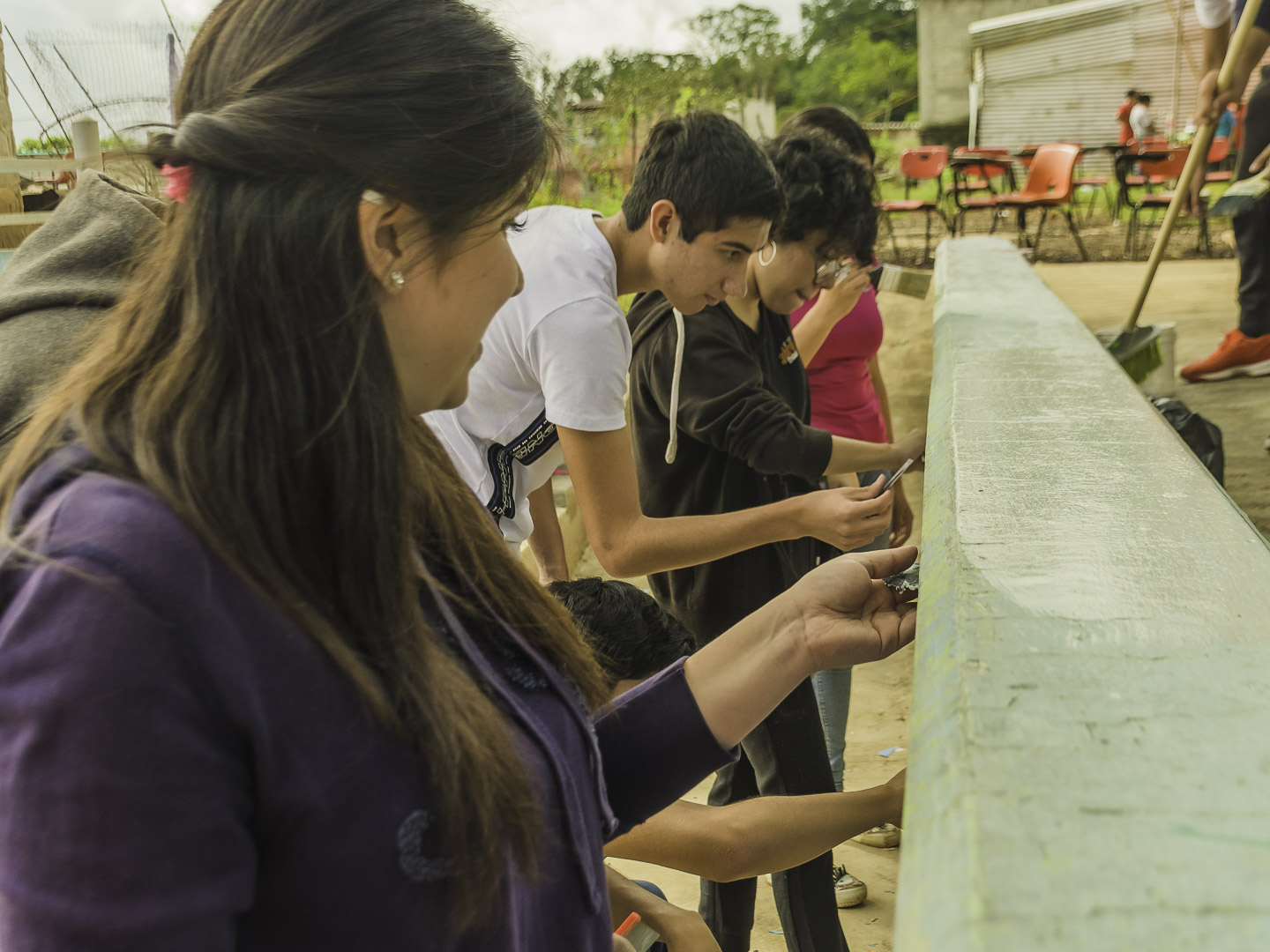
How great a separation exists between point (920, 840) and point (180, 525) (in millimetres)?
527

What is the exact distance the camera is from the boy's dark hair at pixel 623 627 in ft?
6.32

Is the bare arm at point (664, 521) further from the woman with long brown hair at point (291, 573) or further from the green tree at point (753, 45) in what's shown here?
the green tree at point (753, 45)

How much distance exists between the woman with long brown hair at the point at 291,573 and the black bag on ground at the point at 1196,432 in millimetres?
2880

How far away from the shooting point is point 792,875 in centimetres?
210

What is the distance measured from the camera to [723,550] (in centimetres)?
205

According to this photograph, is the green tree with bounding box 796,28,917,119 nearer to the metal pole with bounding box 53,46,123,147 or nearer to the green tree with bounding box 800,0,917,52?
the green tree with bounding box 800,0,917,52

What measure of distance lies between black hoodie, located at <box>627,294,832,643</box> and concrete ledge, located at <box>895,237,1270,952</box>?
0.70 m

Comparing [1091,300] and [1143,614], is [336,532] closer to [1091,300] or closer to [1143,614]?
[1143,614]

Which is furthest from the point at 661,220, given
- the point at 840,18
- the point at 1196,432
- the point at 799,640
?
the point at 840,18

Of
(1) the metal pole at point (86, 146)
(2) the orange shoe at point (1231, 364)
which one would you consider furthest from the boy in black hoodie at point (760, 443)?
(2) the orange shoe at point (1231, 364)

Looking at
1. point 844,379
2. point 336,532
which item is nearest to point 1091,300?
point 844,379

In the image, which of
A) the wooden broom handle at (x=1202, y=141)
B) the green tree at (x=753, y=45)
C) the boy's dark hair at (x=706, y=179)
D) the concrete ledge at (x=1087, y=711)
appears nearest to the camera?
the concrete ledge at (x=1087, y=711)

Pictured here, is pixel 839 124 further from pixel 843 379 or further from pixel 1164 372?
pixel 1164 372

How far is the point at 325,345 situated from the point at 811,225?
6.10 ft
